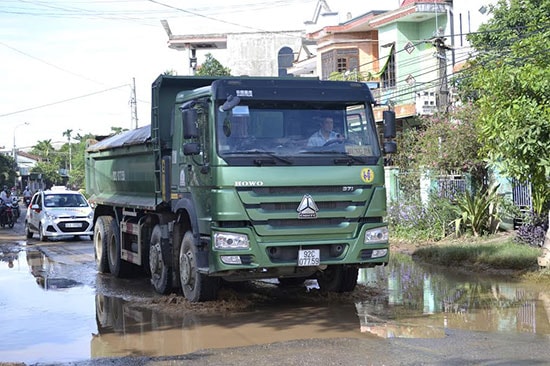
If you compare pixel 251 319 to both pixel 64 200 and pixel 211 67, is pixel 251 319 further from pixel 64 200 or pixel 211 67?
pixel 211 67

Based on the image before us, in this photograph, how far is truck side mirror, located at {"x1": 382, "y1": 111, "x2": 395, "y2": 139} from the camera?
35.1 feet

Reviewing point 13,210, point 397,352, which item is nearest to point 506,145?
point 397,352

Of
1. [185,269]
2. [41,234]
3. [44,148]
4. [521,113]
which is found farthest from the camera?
[44,148]

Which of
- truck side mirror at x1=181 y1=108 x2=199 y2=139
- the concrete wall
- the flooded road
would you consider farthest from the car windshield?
the concrete wall

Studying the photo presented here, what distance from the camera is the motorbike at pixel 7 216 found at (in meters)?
32.8

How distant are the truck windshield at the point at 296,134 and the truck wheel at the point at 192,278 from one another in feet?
5.11

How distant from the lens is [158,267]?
12.5 meters

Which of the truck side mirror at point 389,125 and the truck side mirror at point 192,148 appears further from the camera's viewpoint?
the truck side mirror at point 389,125

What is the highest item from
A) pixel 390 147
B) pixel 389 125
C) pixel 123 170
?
pixel 389 125

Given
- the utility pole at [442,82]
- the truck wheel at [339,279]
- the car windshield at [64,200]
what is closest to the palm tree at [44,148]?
the car windshield at [64,200]

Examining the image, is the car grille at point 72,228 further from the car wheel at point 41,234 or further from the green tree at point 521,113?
the green tree at point 521,113

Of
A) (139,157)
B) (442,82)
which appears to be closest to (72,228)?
(139,157)

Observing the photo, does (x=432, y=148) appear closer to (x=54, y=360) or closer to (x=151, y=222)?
(x=151, y=222)

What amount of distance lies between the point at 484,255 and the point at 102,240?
7.34 meters
